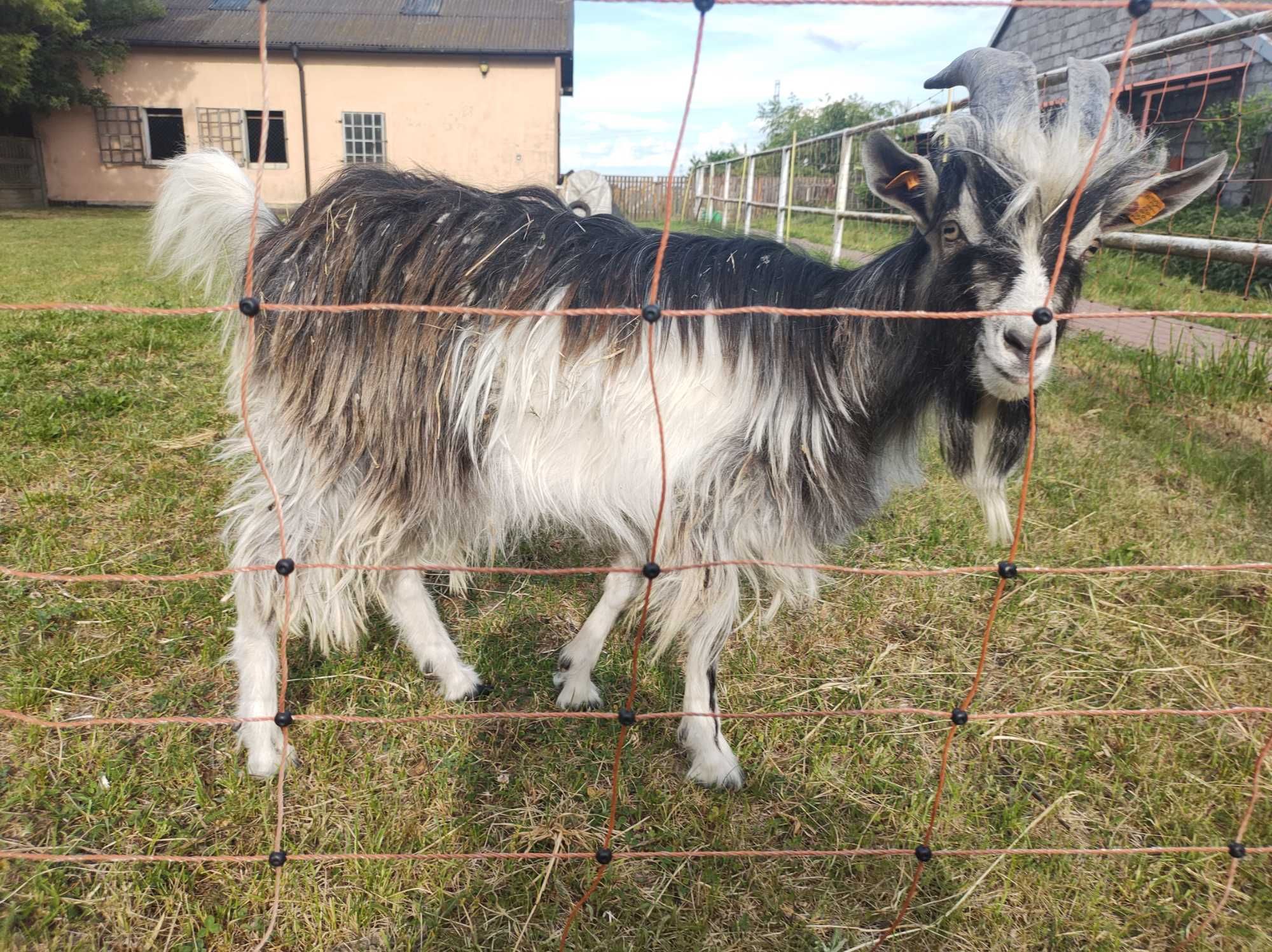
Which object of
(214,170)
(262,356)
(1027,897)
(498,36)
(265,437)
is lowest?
(1027,897)

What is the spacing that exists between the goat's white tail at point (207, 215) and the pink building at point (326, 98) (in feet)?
54.3

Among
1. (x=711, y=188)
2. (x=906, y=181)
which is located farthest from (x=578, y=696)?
(x=711, y=188)

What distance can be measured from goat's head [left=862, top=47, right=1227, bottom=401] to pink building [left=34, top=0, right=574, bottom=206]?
17051mm

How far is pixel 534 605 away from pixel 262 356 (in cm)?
131

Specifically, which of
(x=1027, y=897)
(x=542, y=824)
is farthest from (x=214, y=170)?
(x=1027, y=897)

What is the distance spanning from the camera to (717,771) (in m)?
2.24

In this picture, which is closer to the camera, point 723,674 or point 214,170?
point 214,170

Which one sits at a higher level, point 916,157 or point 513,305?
point 916,157

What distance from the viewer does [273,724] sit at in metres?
2.20

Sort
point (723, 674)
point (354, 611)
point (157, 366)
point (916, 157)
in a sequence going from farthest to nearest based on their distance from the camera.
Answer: point (157, 366) → point (723, 674) → point (354, 611) → point (916, 157)

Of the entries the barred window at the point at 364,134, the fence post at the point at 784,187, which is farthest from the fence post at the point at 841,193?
the barred window at the point at 364,134

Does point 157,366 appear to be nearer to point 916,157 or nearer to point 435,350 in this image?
point 435,350

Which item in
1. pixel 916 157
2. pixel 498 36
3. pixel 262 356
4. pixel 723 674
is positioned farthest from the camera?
pixel 498 36

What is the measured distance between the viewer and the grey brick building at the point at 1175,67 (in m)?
6.28
